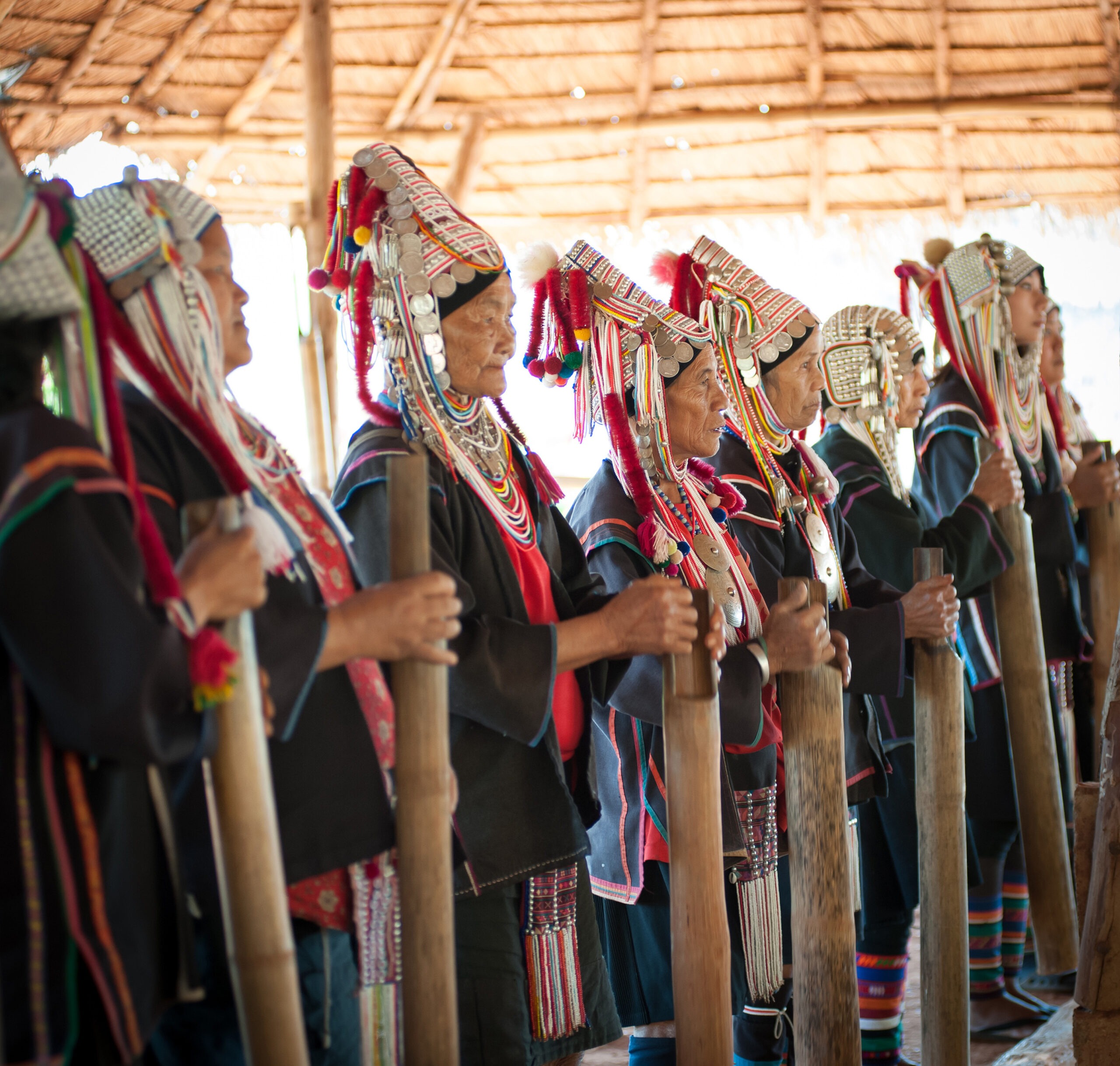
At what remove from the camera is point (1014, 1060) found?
8.75 ft

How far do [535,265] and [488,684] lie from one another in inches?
46.3

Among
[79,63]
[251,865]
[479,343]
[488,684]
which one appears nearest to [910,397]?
[479,343]

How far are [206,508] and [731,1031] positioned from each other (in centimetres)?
136

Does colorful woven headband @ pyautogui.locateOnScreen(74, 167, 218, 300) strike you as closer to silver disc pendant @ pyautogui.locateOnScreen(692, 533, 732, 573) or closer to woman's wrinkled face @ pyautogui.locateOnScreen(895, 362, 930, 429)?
silver disc pendant @ pyautogui.locateOnScreen(692, 533, 732, 573)

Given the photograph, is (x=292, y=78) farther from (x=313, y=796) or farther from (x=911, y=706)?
(x=313, y=796)

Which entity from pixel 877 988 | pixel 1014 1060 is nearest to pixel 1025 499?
pixel 877 988

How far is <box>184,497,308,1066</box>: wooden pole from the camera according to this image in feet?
4.77

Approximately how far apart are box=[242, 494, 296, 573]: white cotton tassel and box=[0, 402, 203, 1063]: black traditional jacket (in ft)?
0.58

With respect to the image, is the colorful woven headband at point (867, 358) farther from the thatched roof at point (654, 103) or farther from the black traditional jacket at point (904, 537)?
the thatched roof at point (654, 103)

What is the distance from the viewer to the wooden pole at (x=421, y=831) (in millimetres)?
1697

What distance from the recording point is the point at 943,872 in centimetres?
279

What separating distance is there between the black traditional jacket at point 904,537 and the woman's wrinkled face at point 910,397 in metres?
0.34

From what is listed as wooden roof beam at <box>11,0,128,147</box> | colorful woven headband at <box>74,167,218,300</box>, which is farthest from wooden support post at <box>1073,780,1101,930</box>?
wooden roof beam at <box>11,0,128,147</box>

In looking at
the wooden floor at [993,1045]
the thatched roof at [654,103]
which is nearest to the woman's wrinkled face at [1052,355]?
the wooden floor at [993,1045]
